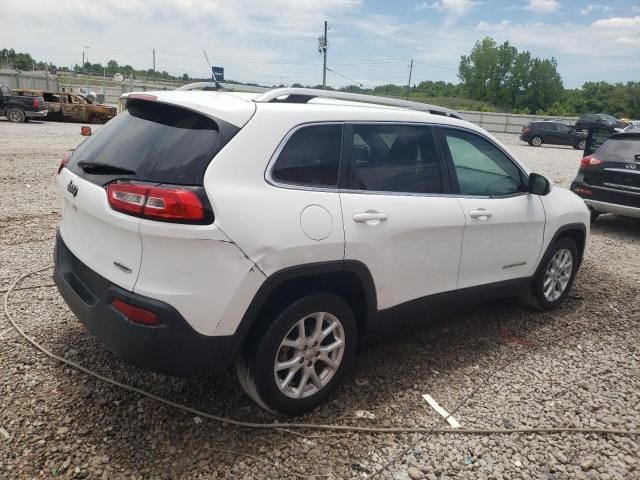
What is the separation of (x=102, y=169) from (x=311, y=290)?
50.9 inches

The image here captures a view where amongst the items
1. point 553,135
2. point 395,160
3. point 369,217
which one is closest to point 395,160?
point 395,160

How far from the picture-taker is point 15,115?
21.7m

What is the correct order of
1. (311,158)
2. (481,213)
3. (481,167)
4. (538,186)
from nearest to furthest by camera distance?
1. (311,158)
2. (481,213)
3. (481,167)
4. (538,186)

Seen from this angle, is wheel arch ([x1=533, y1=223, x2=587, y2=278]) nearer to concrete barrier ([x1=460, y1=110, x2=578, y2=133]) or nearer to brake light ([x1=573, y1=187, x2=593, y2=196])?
brake light ([x1=573, y1=187, x2=593, y2=196])

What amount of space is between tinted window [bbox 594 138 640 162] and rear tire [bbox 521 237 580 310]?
11.9ft

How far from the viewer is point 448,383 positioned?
3414 mm

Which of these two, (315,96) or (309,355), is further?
(315,96)

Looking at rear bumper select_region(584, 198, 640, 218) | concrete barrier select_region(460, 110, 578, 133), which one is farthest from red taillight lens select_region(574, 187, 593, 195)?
concrete barrier select_region(460, 110, 578, 133)

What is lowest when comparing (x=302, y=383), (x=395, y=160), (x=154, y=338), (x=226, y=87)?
(x=302, y=383)

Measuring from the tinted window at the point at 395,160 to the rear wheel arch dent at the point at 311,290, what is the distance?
→ 52 cm

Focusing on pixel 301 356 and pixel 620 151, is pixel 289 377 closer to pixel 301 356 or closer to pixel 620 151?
pixel 301 356

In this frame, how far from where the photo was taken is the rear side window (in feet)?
8.05

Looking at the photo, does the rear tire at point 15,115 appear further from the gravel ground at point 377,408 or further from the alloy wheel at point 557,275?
the alloy wheel at point 557,275

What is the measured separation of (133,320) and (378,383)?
1676 mm
